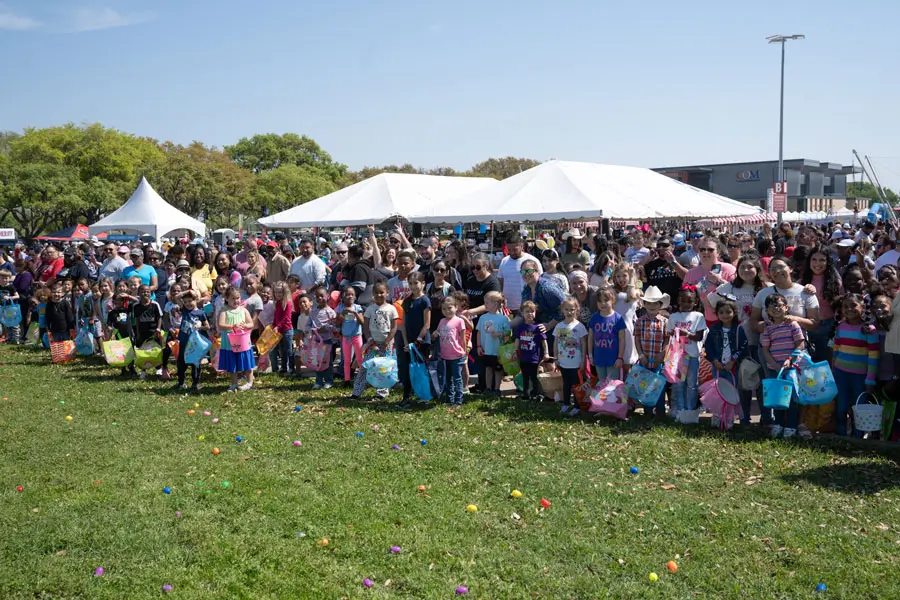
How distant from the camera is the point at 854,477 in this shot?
581cm

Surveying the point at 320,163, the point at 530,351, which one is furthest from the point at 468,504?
the point at 320,163

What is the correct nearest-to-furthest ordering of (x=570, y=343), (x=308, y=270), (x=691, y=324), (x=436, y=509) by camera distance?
(x=436, y=509) → (x=691, y=324) → (x=570, y=343) → (x=308, y=270)

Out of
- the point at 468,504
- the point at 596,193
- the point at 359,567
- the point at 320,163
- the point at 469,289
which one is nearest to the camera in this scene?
the point at 359,567

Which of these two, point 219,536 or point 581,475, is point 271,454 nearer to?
point 219,536

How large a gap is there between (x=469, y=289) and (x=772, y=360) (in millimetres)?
3609

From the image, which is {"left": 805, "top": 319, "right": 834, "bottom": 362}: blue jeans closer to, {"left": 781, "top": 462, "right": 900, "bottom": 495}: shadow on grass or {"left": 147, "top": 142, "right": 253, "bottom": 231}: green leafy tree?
{"left": 781, "top": 462, "right": 900, "bottom": 495}: shadow on grass

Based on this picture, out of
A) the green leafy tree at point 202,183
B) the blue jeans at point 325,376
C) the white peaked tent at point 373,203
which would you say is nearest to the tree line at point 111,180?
the green leafy tree at point 202,183

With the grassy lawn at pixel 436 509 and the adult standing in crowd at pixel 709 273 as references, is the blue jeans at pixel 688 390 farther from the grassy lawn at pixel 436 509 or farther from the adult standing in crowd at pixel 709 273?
the adult standing in crowd at pixel 709 273

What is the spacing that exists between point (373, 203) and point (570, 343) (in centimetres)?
1725

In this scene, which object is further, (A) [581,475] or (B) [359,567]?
(A) [581,475]

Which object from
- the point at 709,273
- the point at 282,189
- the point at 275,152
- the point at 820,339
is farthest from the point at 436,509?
the point at 275,152

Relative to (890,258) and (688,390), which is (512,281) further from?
(890,258)

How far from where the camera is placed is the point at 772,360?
270 inches

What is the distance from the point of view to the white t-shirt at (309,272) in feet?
34.8
